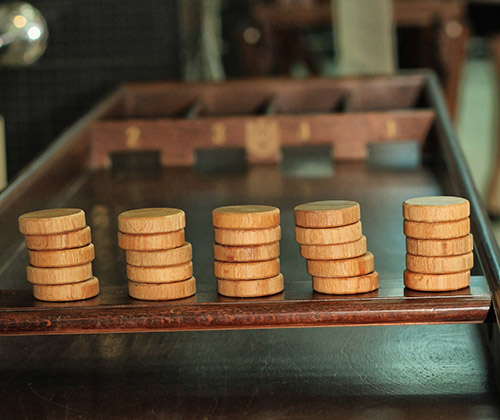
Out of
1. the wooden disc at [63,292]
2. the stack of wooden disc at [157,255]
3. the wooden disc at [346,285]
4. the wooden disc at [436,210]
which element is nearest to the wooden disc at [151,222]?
the stack of wooden disc at [157,255]

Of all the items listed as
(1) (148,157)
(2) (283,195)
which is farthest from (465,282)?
(1) (148,157)

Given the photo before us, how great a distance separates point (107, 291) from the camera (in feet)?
3.79

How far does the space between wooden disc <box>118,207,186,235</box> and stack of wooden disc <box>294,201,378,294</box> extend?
0.56 ft

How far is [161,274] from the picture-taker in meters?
1.08

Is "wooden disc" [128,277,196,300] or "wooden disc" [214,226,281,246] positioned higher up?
"wooden disc" [214,226,281,246]

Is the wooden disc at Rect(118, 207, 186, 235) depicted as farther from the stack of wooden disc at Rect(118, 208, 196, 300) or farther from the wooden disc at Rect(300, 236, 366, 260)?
the wooden disc at Rect(300, 236, 366, 260)

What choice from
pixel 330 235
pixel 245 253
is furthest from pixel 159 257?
pixel 330 235

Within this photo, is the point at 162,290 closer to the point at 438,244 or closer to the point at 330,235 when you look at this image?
the point at 330,235

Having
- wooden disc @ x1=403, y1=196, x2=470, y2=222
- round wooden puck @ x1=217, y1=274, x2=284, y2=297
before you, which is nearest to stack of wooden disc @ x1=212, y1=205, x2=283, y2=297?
round wooden puck @ x1=217, y1=274, x2=284, y2=297

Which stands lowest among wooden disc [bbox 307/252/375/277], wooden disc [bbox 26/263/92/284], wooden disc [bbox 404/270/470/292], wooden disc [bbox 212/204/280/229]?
wooden disc [bbox 404/270/470/292]

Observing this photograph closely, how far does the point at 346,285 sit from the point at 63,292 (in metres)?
0.40

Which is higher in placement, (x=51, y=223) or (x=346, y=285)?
(x=51, y=223)

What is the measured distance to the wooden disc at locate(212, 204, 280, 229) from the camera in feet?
3.53

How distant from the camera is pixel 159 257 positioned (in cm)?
108
